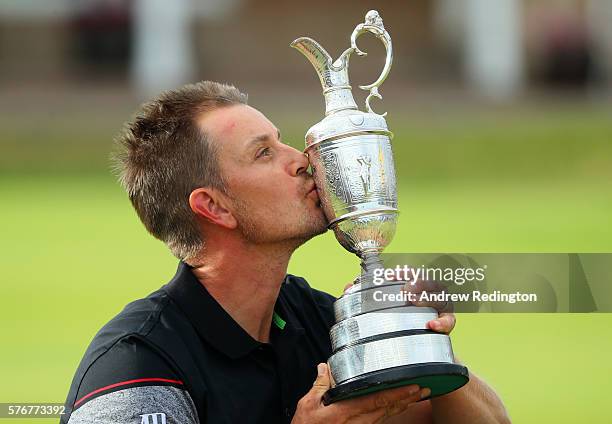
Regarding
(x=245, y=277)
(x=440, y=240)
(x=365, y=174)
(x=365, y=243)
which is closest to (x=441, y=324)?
(x=365, y=243)

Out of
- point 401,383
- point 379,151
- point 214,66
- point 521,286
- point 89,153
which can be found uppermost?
point 214,66

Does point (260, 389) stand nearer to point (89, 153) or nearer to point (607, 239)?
point (607, 239)

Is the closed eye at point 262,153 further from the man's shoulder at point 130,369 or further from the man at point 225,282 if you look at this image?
the man's shoulder at point 130,369

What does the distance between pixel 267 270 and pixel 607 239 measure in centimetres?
693

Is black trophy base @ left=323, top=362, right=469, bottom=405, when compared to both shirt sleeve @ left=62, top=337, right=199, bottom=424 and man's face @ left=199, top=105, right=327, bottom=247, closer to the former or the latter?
shirt sleeve @ left=62, top=337, right=199, bottom=424

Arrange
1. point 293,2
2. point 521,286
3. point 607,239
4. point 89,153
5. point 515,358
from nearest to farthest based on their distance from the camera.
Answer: point 521,286 → point 515,358 → point 607,239 → point 89,153 → point 293,2

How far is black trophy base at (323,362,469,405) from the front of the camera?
122 inches

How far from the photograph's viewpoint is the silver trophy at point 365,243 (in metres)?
3.15

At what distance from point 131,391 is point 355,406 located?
1.78ft

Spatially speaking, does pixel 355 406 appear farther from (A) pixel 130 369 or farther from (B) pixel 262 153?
(B) pixel 262 153

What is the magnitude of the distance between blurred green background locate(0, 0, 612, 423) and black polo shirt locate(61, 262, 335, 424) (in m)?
3.01

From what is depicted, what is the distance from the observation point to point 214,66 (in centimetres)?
1808

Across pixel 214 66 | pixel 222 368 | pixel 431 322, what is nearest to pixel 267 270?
pixel 222 368

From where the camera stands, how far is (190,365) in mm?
3277
